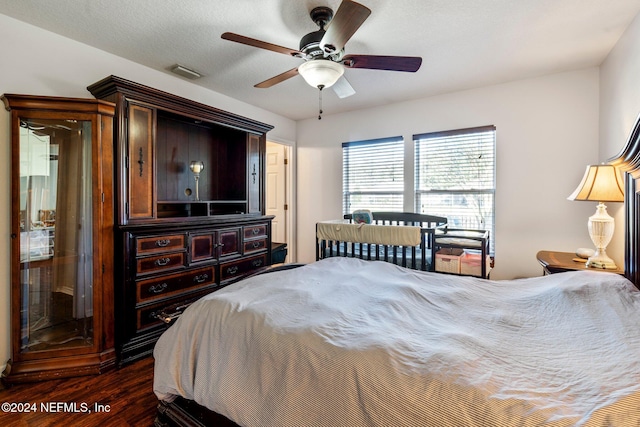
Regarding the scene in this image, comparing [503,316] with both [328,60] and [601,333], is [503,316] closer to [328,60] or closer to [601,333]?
[601,333]

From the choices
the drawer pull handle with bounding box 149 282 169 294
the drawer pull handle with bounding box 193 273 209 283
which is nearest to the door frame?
the drawer pull handle with bounding box 193 273 209 283

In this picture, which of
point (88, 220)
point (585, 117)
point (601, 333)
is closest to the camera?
point (601, 333)

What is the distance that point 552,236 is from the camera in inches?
122

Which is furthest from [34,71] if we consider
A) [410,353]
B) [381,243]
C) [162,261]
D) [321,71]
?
[410,353]

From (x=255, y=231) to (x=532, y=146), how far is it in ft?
10.4

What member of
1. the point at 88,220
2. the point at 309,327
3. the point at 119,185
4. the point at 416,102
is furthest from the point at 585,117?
the point at 88,220

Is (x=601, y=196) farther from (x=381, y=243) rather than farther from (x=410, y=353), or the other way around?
(x=410, y=353)

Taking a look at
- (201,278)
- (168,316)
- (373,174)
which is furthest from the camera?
(373,174)

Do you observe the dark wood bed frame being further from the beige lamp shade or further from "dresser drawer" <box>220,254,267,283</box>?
"dresser drawer" <box>220,254,267,283</box>

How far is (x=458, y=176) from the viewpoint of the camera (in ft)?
11.8

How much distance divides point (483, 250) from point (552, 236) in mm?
1353

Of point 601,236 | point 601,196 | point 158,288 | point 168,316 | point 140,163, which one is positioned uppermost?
point 140,163

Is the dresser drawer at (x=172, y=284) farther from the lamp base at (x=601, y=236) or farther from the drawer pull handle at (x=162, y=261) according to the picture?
the lamp base at (x=601, y=236)

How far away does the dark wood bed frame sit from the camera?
4.56 ft
